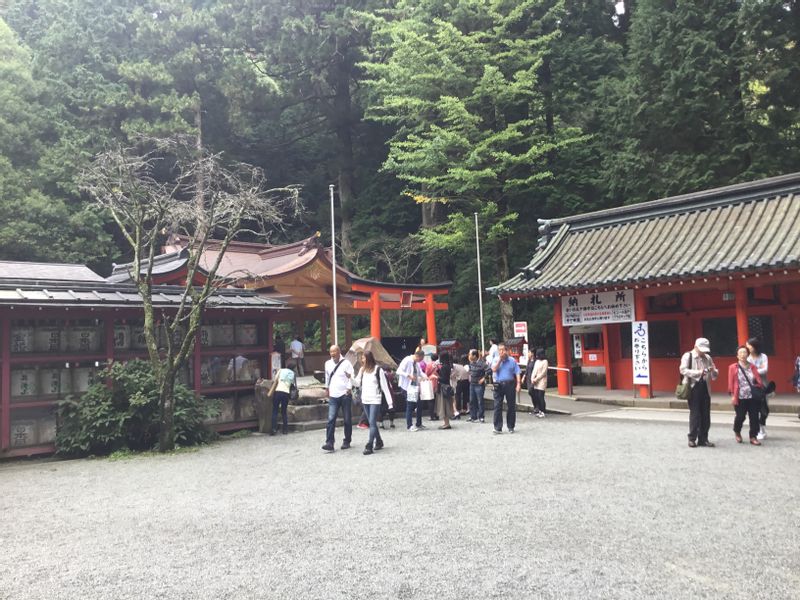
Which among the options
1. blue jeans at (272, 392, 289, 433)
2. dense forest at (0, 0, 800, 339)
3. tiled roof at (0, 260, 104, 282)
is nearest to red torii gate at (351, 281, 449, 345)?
dense forest at (0, 0, 800, 339)

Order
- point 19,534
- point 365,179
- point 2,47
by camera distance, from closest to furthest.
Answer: point 19,534 < point 2,47 < point 365,179

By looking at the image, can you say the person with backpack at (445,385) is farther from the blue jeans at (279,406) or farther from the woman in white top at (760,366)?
the woman in white top at (760,366)

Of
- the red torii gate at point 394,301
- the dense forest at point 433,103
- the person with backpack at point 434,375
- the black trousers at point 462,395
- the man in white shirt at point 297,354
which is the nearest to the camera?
the person with backpack at point 434,375

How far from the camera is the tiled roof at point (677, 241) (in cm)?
1468

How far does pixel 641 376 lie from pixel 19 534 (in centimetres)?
1441

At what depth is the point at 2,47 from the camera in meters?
28.1

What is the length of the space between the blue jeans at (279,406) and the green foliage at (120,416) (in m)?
1.64

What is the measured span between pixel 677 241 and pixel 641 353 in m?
3.17

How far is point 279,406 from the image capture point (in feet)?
45.8

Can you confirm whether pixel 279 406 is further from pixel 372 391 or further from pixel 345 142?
pixel 345 142

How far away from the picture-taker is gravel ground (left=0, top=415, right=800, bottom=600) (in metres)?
4.66

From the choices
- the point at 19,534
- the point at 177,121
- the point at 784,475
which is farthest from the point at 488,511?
the point at 177,121

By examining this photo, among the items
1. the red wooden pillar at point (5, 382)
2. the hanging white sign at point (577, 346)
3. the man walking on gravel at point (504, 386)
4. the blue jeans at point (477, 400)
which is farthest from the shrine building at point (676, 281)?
the red wooden pillar at point (5, 382)

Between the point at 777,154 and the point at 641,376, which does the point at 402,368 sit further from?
the point at 777,154
